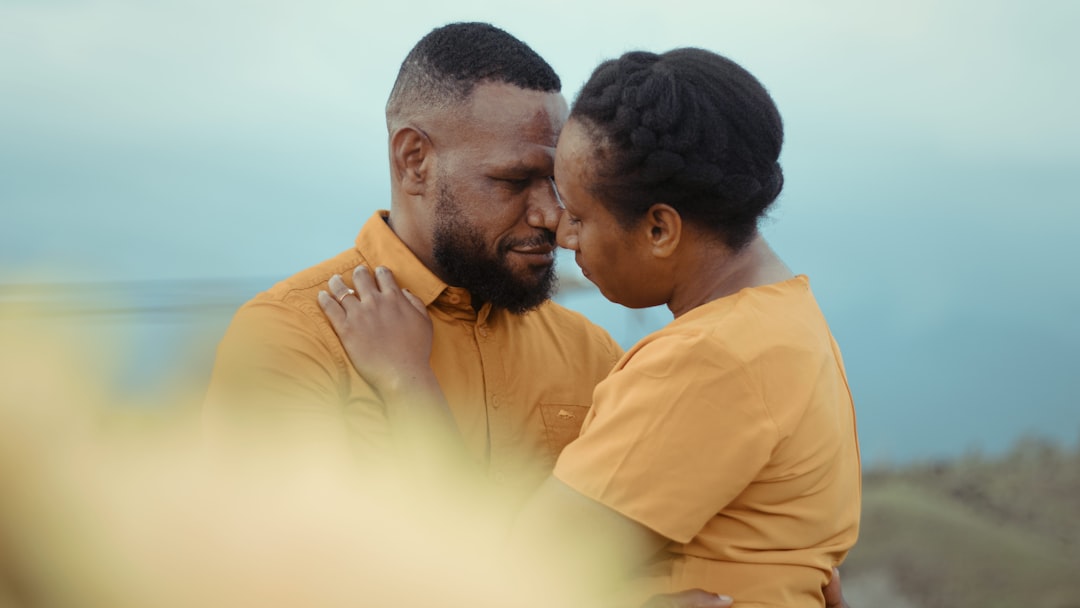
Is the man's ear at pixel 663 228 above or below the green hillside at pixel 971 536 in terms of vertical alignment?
above

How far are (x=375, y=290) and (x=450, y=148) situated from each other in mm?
386

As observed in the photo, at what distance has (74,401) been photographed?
0.36 m

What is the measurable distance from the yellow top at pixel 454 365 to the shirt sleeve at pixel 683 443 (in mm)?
545

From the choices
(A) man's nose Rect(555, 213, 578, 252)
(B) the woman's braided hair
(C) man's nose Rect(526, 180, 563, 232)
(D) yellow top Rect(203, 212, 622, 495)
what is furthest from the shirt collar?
(B) the woman's braided hair

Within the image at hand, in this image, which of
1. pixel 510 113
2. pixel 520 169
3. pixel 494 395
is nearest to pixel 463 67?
A: pixel 510 113

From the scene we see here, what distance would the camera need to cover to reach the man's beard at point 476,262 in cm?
252

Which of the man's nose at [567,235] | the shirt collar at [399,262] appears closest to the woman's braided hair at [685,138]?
the man's nose at [567,235]

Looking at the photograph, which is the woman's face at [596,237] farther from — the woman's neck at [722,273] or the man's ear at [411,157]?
the man's ear at [411,157]

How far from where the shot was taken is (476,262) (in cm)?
253

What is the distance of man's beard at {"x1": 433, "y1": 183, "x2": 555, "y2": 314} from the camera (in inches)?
99.3

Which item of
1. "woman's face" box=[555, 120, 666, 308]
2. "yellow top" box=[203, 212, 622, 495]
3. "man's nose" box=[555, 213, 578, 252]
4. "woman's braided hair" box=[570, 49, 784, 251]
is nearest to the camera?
"woman's braided hair" box=[570, 49, 784, 251]

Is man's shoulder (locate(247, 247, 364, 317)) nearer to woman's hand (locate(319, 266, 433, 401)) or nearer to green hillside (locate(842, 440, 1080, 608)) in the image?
woman's hand (locate(319, 266, 433, 401))

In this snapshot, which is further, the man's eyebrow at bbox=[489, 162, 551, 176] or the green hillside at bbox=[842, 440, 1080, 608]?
the green hillside at bbox=[842, 440, 1080, 608]

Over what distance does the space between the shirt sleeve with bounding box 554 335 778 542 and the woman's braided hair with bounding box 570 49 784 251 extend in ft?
0.99
